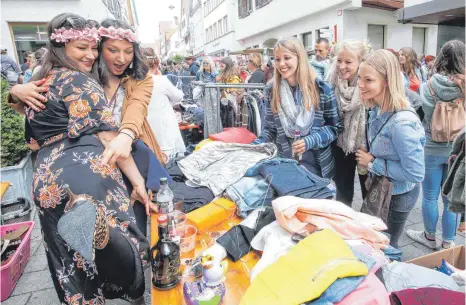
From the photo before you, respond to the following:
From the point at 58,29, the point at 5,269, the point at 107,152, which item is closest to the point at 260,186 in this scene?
the point at 107,152

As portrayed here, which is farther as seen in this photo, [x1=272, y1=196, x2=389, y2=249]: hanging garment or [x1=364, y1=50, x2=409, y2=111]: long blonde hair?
[x1=364, y1=50, x2=409, y2=111]: long blonde hair

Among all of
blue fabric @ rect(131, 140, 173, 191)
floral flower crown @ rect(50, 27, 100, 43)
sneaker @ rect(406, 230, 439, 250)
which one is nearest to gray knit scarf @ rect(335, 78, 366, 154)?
sneaker @ rect(406, 230, 439, 250)

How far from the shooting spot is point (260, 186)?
7.38 ft

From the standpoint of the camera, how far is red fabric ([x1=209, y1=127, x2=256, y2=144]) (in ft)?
10.7

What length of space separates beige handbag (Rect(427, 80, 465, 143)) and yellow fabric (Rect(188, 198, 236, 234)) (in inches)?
→ 79.4

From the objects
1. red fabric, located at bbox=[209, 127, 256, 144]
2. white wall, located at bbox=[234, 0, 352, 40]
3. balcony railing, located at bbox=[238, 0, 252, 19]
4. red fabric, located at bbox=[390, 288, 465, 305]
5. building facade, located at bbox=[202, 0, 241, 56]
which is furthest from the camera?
building facade, located at bbox=[202, 0, 241, 56]

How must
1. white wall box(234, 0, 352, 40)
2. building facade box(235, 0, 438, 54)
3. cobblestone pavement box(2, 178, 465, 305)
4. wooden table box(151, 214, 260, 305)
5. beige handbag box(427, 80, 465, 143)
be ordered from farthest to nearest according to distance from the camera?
white wall box(234, 0, 352, 40), building facade box(235, 0, 438, 54), beige handbag box(427, 80, 465, 143), cobblestone pavement box(2, 178, 465, 305), wooden table box(151, 214, 260, 305)

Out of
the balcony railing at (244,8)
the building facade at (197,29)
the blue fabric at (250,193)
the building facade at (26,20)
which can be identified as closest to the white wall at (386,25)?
the building facade at (26,20)

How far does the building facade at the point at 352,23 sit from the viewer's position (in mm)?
12523

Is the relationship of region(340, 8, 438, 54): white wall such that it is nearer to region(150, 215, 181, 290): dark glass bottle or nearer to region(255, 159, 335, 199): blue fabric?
region(255, 159, 335, 199): blue fabric

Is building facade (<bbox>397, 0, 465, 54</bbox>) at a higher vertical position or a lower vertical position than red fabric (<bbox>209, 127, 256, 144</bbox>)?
higher

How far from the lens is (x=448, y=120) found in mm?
2820

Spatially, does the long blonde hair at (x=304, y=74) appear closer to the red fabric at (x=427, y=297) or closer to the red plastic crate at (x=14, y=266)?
the red fabric at (x=427, y=297)

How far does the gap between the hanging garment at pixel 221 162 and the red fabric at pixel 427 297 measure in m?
1.36
